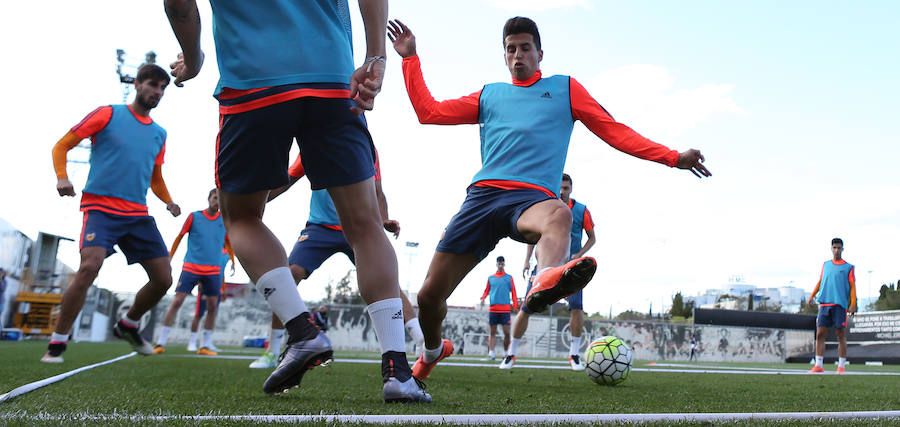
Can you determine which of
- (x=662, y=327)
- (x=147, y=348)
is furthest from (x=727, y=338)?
(x=147, y=348)

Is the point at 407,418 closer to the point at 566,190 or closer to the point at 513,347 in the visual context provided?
the point at 566,190

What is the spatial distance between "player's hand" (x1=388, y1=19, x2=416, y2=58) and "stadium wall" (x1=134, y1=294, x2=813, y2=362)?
25.8 metres

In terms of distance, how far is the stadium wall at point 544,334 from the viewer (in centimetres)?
3172

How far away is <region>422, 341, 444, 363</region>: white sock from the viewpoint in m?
4.48

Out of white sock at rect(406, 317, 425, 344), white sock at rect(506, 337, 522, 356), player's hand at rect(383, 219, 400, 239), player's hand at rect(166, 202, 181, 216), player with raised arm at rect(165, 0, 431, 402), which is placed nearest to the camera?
player with raised arm at rect(165, 0, 431, 402)

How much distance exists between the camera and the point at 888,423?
222 cm

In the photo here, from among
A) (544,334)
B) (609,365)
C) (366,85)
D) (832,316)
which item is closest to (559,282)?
(366,85)

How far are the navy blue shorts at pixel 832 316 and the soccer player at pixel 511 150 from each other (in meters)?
9.52

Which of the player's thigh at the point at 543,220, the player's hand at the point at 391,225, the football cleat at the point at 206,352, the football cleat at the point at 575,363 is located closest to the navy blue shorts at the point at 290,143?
the player's thigh at the point at 543,220

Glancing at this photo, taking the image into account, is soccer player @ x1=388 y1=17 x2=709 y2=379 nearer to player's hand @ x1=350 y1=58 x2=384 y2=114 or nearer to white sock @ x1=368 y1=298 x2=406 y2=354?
white sock @ x1=368 y1=298 x2=406 y2=354

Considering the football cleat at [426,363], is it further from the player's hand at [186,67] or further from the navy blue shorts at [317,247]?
the player's hand at [186,67]

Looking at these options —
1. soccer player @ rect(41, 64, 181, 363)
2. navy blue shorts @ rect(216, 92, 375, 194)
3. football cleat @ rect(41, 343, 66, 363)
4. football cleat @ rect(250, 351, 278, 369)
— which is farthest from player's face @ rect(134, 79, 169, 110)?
navy blue shorts @ rect(216, 92, 375, 194)

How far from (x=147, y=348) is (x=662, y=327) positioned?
32.8 metres

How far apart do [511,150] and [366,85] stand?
6.06 feet
